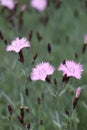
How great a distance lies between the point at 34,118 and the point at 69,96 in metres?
0.36

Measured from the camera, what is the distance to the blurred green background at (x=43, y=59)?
2.88m

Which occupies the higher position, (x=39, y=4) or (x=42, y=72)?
→ (x=39, y=4)

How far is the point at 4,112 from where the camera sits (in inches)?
129

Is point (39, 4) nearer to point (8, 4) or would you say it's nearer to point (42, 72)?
point (8, 4)

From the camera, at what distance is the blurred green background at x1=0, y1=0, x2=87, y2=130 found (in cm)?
288

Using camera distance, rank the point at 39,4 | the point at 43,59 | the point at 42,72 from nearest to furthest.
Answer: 1. the point at 42,72
2. the point at 43,59
3. the point at 39,4

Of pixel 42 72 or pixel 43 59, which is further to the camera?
pixel 43 59

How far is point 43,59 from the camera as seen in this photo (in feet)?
9.86

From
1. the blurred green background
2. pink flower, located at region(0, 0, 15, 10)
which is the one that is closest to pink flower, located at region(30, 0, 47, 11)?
the blurred green background

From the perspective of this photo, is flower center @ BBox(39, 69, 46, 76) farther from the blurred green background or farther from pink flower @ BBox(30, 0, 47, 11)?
pink flower @ BBox(30, 0, 47, 11)

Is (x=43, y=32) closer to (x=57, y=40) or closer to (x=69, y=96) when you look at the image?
(x=57, y=40)

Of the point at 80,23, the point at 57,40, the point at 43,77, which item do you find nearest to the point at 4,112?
the point at 43,77

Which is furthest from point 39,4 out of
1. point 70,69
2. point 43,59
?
point 70,69

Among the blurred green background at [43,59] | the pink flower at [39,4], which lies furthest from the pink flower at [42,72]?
the pink flower at [39,4]
